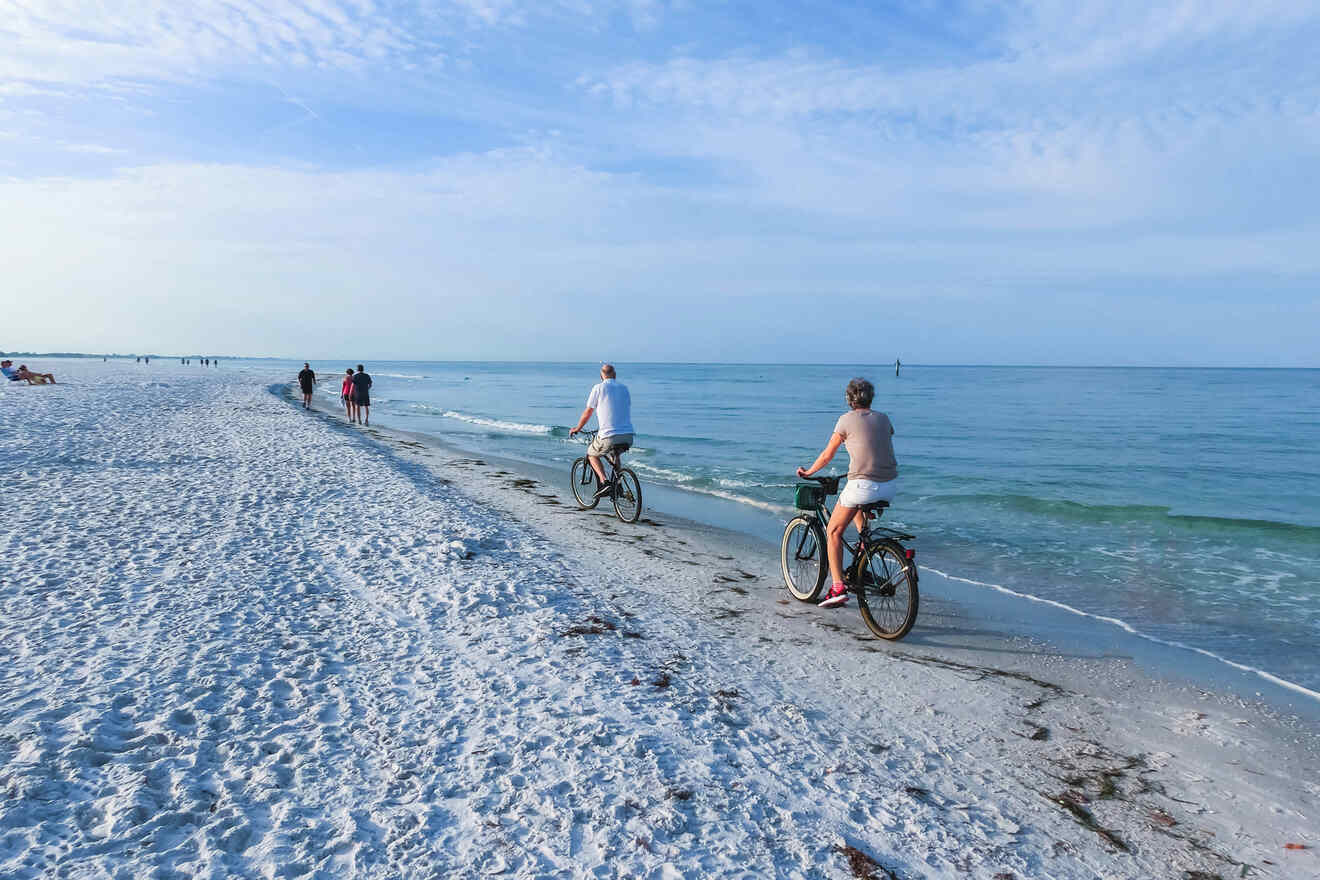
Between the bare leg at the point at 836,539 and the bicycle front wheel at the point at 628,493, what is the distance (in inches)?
206

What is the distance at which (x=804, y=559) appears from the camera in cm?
777

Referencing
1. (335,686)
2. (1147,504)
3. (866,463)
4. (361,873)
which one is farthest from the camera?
(1147,504)

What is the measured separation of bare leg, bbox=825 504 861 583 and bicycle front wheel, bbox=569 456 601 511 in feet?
21.2

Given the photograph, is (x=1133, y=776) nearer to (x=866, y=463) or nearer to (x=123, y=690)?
(x=866, y=463)

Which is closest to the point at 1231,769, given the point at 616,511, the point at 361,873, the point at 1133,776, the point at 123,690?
the point at 1133,776

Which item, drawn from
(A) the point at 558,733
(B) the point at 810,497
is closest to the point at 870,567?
(B) the point at 810,497

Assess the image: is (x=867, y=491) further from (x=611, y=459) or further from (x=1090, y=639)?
(x=611, y=459)

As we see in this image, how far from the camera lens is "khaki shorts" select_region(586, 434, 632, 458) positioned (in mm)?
11250

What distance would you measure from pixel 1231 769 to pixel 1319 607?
5.74 m

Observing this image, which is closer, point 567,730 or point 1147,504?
point 567,730

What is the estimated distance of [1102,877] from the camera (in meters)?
3.42

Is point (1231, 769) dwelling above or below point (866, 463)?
below

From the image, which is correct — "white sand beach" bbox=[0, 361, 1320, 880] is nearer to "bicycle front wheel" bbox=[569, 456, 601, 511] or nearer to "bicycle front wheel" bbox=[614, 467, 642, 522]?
"bicycle front wheel" bbox=[614, 467, 642, 522]

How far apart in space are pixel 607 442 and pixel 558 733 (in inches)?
281
